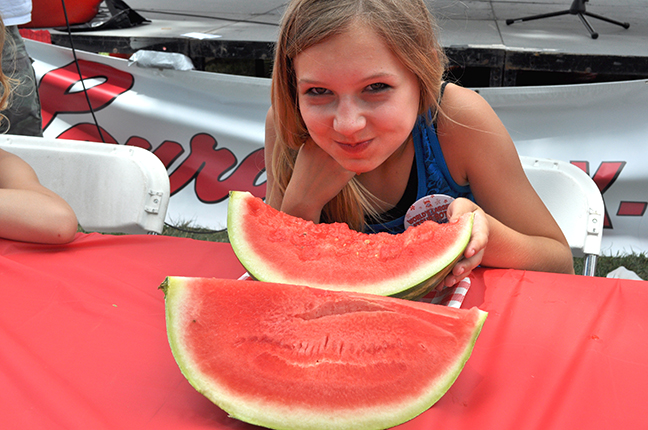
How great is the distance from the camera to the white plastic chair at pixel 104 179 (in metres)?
1.59

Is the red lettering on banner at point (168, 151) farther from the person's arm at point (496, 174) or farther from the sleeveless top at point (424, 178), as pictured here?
the person's arm at point (496, 174)

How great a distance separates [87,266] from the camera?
1.08 m

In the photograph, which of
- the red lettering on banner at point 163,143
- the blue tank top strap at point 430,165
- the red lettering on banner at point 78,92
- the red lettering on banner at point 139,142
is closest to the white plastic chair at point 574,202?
the blue tank top strap at point 430,165

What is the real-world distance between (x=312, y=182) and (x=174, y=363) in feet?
2.24

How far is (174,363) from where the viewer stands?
783 mm

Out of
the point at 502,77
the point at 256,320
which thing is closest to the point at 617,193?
the point at 502,77

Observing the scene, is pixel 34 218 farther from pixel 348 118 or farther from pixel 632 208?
pixel 632 208

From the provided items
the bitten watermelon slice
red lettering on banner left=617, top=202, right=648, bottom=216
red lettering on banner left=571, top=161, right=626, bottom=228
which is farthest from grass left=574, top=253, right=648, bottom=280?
the bitten watermelon slice

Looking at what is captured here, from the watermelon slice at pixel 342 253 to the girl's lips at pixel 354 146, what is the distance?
0.17 metres

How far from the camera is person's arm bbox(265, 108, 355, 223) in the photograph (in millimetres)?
1329

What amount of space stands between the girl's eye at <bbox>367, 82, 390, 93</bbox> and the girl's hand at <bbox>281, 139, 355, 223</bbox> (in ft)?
1.21

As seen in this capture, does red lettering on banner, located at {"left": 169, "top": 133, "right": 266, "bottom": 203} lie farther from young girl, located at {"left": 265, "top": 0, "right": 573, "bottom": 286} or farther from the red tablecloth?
the red tablecloth

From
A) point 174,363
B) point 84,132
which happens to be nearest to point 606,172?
point 174,363

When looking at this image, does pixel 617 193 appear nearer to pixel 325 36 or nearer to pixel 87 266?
pixel 325 36
